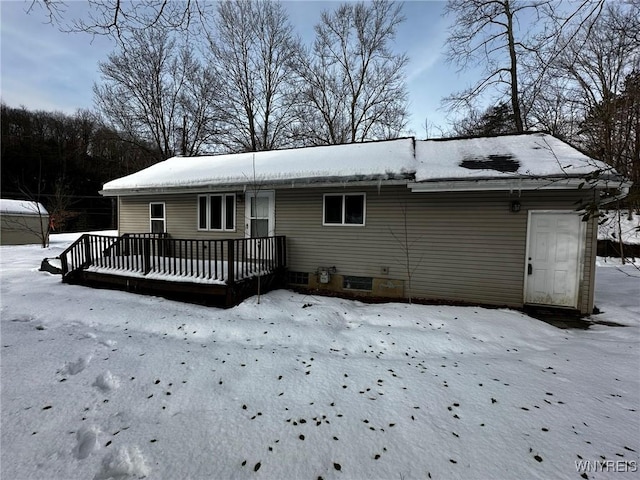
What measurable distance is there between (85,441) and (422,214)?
6.83 m

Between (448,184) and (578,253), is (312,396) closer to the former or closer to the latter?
(448,184)

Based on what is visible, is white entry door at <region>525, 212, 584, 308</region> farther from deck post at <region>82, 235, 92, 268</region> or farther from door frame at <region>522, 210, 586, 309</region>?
deck post at <region>82, 235, 92, 268</region>

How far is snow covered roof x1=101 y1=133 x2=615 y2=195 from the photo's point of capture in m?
6.01

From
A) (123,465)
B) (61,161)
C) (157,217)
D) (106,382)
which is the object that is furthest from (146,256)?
(61,161)

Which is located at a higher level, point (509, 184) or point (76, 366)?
point (509, 184)

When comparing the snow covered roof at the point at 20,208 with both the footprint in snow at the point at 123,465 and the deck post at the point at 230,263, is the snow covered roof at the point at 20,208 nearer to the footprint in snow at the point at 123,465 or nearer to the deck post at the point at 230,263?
the deck post at the point at 230,263

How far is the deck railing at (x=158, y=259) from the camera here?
655 cm

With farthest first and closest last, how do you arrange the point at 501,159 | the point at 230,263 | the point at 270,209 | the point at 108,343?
the point at 270,209, the point at 501,159, the point at 230,263, the point at 108,343

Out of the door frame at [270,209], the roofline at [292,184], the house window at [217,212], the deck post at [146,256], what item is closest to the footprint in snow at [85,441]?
the deck post at [146,256]

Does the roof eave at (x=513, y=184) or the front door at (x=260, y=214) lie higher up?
the roof eave at (x=513, y=184)

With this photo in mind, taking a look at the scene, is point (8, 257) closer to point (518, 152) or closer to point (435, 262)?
point (435, 262)

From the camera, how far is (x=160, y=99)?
2064cm

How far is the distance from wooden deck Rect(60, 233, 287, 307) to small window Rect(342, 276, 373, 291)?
1780 millimetres

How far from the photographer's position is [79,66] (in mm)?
6414
